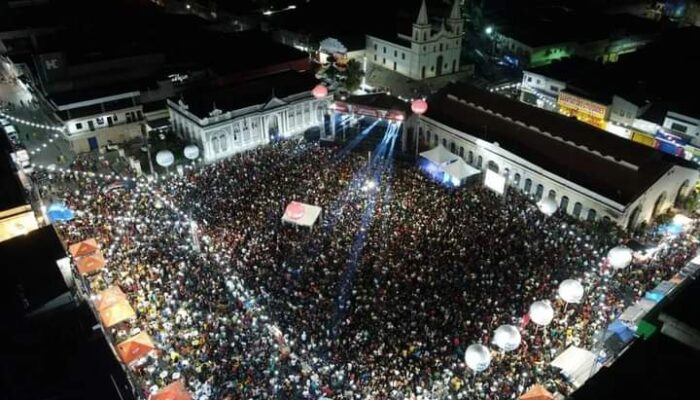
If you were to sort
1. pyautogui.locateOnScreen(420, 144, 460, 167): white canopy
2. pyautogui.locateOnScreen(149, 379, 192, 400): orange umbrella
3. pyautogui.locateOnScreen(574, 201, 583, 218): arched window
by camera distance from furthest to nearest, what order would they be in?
pyautogui.locateOnScreen(420, 144, 460, 167): white canopy
pyautogui.locateOnScreen(574, 201, 583, 218): arched window
pyautogui.locateOnScreen(149, 379, 192, 400): orange umbrella

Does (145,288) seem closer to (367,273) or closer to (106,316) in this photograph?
(106,316)

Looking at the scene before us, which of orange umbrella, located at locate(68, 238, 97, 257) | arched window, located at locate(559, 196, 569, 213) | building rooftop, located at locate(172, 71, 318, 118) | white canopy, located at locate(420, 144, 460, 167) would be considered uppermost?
building rooftop, located at locate(172, 71, 318, 118)

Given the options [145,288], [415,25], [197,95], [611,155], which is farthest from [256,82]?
[611,155]

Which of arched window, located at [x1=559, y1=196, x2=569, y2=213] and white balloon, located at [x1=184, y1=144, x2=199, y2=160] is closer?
arched window, located at [x1=559, y1=196, x2=569, y2=213]

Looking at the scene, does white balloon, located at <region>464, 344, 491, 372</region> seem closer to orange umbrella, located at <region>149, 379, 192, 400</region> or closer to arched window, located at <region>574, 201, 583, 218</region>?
orange umbrella, located at <region>149, 379, 192, 400</region>

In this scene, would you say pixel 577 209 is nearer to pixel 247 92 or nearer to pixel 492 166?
pixel 492 166

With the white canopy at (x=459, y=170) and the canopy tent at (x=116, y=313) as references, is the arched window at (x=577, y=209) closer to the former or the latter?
the white canopy at (x=459, y=170)

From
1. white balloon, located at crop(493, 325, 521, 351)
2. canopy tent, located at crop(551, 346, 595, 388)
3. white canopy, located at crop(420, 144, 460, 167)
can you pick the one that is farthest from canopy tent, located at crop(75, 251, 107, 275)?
white canopy, located at crop(420, 144, 460, 167)
